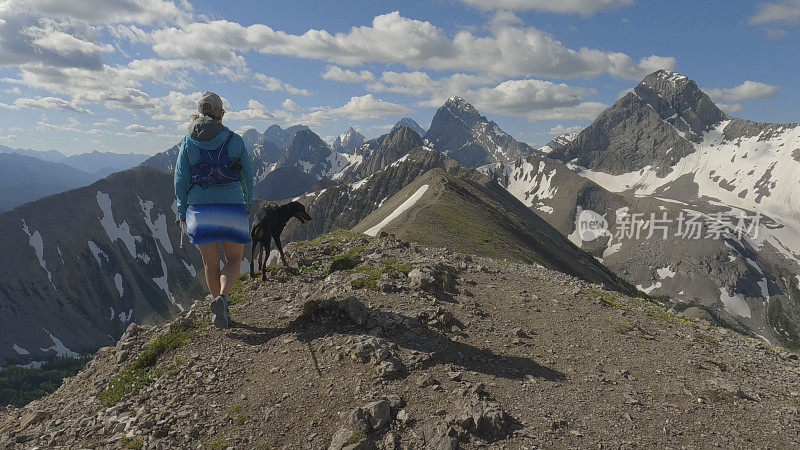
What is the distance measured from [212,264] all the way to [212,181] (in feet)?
6.76

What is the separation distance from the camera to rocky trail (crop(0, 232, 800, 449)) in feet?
23.1

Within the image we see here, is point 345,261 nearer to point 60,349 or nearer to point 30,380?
point 30,380

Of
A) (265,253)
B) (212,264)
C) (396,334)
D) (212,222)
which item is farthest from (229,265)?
(396,334)

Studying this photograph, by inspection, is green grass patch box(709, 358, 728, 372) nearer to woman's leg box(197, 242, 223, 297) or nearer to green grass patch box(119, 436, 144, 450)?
woman's leg box(197, 242, 223, 297)

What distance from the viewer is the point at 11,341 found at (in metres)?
188

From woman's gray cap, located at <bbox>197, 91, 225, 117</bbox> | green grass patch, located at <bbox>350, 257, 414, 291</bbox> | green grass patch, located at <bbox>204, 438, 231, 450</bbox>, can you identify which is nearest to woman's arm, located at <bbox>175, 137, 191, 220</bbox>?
woman's gray cap, located at <bbox>197, 91, 225, 117</bbox>

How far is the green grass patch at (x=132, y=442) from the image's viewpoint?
6640 millimetres

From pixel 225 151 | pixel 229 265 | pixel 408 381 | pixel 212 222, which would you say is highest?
pixel 225 151

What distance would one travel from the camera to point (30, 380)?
15725 centimetres

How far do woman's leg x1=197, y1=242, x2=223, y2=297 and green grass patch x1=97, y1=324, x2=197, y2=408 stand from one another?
1.39 metres

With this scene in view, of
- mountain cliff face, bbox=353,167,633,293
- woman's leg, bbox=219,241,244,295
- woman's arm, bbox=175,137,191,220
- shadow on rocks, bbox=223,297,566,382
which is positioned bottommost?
mountain cliff face, bbox=353,167,633,293

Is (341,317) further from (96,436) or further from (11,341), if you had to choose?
(11,341)

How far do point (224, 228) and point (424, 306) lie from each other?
5.88 metres

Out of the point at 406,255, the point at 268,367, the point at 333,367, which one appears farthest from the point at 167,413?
the point at 406,255
